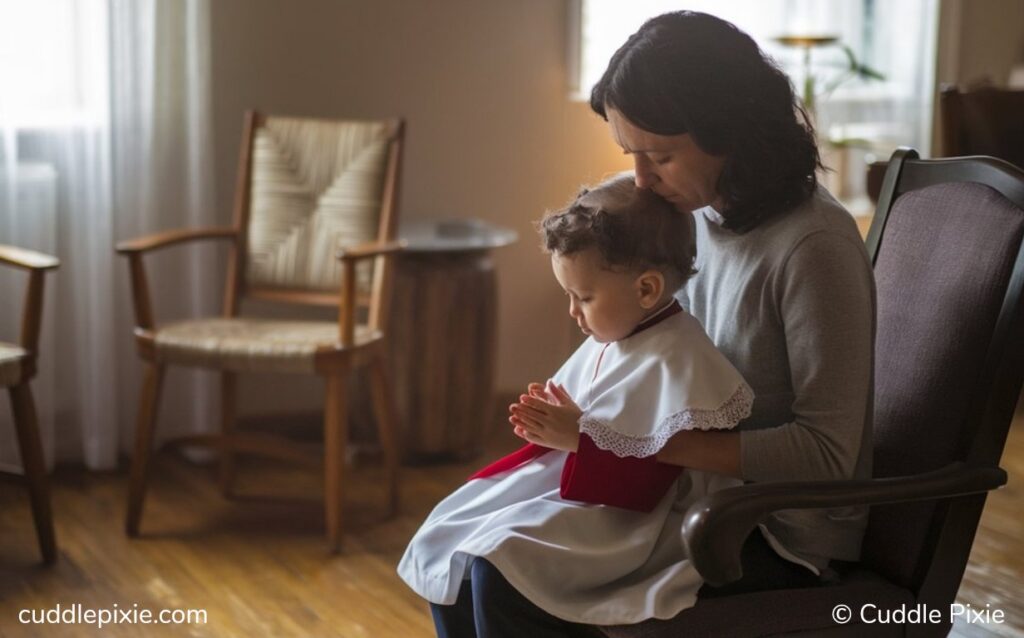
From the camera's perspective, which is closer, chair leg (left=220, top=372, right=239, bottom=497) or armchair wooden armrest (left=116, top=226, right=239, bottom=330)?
armchair wooden armrest (left=116, top=226, right=239, bottom=330)

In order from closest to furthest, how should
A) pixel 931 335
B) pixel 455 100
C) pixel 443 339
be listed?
pixel 931 335, pixel 443 339, pixel 455 100

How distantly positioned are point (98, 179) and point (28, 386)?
789 millimetres

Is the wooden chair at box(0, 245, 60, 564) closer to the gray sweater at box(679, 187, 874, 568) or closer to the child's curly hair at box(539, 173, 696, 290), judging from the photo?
the child's curly hair at box(539, 173, 696, 290)

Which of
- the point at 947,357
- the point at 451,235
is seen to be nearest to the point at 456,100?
the point at 451,235

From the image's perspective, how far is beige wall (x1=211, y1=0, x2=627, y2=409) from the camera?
3551mm

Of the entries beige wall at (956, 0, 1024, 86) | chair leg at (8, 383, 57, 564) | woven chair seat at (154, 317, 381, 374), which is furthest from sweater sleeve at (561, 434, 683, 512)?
beige wall at (956, 0, 1024, 86)

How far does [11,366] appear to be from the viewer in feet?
8.64

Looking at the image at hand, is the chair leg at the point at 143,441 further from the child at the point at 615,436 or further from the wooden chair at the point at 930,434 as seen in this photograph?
the wooden chair at the point at 930,434

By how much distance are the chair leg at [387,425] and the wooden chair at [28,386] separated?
755 millimetres

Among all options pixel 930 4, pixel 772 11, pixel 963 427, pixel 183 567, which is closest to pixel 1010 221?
pixel 963 427

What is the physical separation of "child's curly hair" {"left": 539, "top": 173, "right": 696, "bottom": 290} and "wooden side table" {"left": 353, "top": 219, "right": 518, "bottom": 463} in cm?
184

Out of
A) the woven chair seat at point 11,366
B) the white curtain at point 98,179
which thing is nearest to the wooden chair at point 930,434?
the woven chair seat at point 11,366

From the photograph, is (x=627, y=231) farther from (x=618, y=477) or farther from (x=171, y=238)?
(x=171, y=238)

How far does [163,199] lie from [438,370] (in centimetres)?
87
